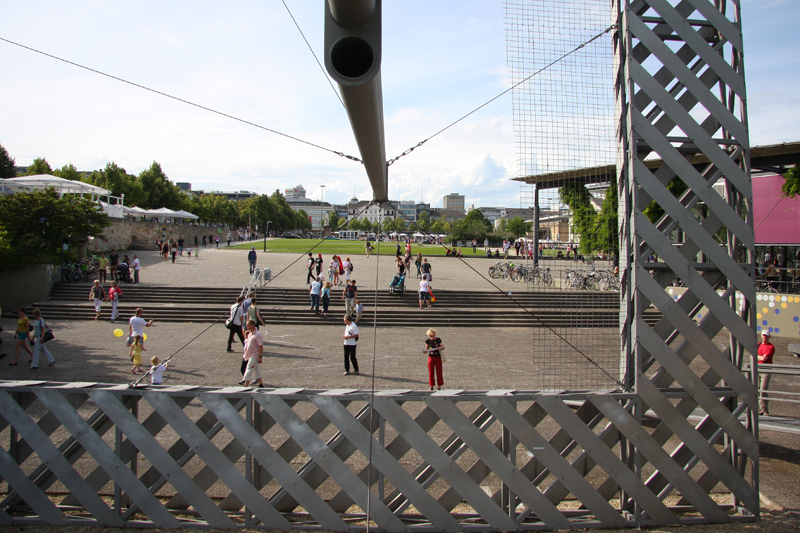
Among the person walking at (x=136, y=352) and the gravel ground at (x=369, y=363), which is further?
the person walking at (x=136, y=352)

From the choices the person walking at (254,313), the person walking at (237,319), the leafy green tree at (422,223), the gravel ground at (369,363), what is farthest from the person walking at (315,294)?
the person walking at (254,313)

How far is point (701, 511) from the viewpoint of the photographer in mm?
4629

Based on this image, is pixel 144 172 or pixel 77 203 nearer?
pixel 77 203

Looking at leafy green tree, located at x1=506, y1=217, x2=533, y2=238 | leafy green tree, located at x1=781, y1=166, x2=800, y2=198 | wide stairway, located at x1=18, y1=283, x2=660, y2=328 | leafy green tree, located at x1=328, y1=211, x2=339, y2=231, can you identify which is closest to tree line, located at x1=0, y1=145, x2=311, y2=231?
wide stairway, located at x1=18, y1=283, x2=660, y2=328

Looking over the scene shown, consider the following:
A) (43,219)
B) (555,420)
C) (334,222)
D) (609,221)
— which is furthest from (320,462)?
(43,219)

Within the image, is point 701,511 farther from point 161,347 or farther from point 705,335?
point 161,347

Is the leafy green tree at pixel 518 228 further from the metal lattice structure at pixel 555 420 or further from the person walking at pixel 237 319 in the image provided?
the metal lattice structure at pixel 555 420

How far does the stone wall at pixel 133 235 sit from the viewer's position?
3515 centimetres

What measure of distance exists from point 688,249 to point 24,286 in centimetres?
2493

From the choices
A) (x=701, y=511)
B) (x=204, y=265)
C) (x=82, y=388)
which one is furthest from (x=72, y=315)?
(x=701, y=511)

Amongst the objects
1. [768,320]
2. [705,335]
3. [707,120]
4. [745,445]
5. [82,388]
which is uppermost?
[707,120]

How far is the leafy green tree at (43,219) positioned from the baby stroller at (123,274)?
10.6 feet

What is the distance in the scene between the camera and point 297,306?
69.9 ft

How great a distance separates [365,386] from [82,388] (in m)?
6.32
